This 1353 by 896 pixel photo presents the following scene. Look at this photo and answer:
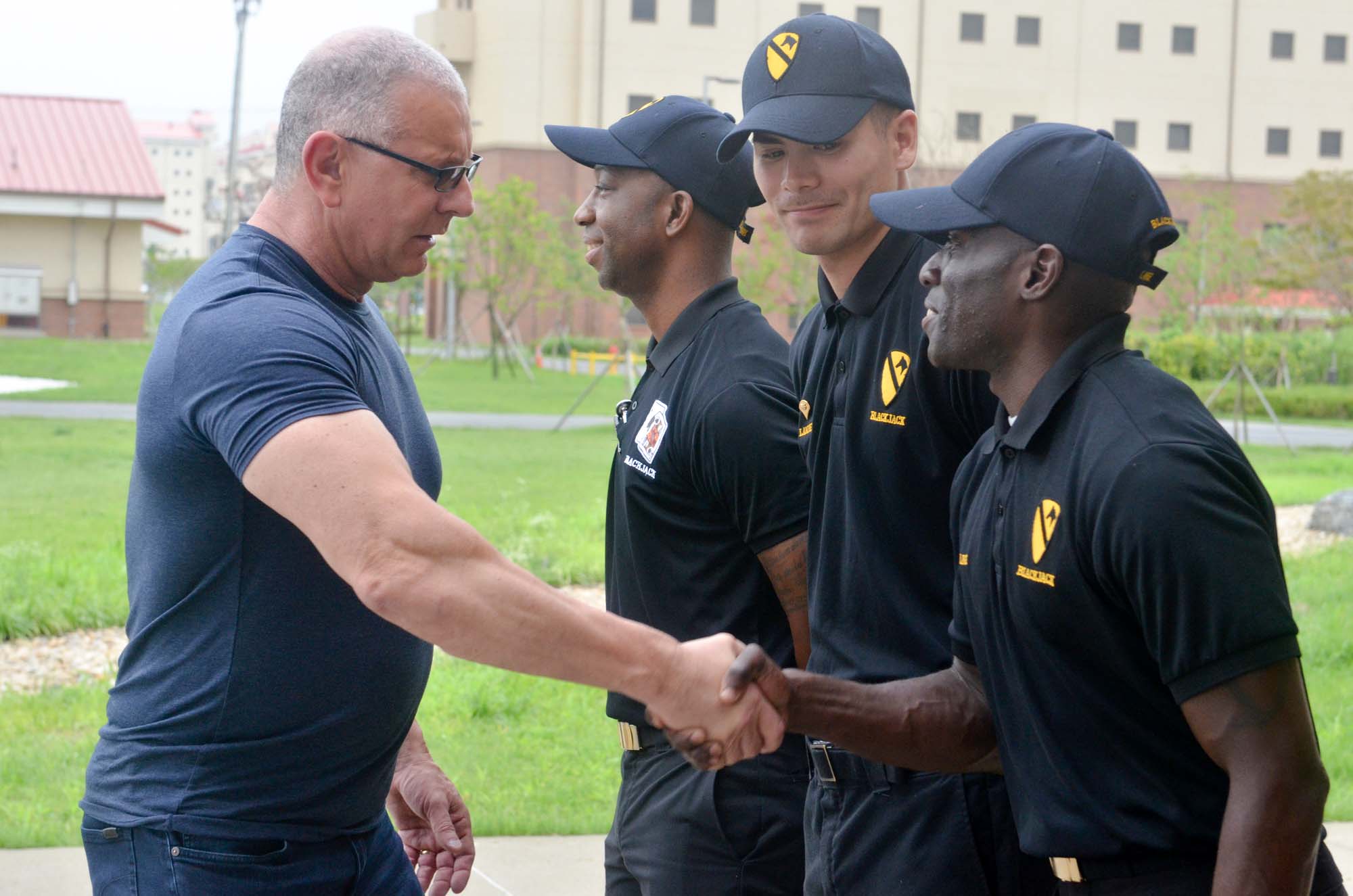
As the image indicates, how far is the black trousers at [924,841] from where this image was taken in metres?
2.87

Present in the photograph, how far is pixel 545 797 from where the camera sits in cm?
614

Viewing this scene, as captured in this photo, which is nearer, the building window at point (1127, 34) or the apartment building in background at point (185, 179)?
the building window at point (1127, 34)

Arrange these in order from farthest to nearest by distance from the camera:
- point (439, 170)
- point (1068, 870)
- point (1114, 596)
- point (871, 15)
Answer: point (871, 15)
point (439, 170)
point (1068, 870)
point (1114, 596)

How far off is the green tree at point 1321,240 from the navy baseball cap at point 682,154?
26.8 meters

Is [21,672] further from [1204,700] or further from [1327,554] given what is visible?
[1327,554]

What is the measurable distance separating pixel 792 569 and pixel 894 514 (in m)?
0.33

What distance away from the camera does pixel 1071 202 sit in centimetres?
259

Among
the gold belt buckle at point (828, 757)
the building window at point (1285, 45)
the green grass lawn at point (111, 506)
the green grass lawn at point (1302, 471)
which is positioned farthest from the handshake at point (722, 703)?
the building window at point (1285, 45)

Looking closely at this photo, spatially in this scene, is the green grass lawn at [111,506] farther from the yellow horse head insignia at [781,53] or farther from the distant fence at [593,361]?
the distant fence at [593,361]

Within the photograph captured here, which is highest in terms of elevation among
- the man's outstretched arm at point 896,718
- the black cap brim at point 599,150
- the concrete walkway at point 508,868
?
the black cap brim at point 599,150

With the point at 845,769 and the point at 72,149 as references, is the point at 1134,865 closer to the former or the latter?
the point at 845,769

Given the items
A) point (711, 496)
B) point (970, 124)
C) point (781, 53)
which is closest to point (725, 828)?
point (711, 496)

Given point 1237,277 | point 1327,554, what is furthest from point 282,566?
point 1237,277

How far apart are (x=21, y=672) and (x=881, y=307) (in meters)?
6.35
